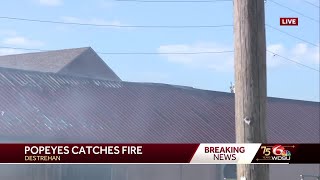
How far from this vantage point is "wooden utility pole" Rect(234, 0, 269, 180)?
529 cm

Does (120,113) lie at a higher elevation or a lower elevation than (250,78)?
lower

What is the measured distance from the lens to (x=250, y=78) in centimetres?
529

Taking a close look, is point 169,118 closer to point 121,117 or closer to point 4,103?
point 121,117

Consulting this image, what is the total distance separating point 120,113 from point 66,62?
1389 centimetres

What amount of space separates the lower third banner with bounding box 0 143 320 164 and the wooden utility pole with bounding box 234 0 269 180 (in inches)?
32.8

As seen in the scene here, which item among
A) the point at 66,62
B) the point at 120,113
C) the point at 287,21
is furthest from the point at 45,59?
the point at 287,21

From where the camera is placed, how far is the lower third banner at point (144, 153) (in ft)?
21.1

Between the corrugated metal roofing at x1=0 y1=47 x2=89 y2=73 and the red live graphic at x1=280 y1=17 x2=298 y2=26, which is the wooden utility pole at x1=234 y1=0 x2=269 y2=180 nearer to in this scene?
the red live graphic at x1=280 y1=17 x2=298 y2=26

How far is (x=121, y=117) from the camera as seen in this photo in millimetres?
21953

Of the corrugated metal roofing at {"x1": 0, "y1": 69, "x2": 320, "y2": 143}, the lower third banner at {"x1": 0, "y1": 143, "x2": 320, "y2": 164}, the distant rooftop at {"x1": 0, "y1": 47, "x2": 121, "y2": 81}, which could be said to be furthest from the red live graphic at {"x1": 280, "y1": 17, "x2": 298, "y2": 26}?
the distant rooftop at {"x1": 0, "y1": 47, "x2": 121, "y2": 81}

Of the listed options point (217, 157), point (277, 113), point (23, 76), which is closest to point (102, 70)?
point (277, 113)

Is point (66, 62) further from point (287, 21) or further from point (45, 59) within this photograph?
point (287, 21)

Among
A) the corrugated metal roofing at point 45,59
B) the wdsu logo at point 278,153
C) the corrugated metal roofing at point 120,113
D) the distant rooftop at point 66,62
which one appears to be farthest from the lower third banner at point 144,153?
the corrugated metal roofing at point 45,59

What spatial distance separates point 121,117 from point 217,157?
15.5 m
